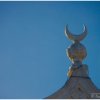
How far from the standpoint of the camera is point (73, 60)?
19.5m

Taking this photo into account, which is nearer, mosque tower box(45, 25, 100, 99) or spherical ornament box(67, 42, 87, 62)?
mosque tower box(45, 25, 100, 99)

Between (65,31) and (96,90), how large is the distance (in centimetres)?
256

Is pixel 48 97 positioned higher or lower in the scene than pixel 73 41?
lower

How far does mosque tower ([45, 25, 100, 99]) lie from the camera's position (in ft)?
61.2


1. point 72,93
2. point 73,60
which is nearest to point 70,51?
point 73,60

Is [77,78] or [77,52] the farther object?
[77,52]

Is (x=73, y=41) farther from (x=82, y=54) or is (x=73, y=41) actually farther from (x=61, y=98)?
(x=61, y=98)

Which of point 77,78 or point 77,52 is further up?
point 77,52

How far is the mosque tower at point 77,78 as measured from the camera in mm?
18641

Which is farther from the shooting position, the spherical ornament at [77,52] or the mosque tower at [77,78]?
the spherical ornament at [77,52]

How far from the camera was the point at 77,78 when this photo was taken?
19.1 meters

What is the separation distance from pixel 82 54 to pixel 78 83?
114cm

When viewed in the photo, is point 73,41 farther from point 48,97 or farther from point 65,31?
point 48,97

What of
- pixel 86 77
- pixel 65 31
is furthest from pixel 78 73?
pixel 65 31
